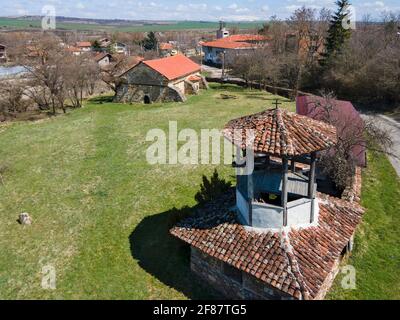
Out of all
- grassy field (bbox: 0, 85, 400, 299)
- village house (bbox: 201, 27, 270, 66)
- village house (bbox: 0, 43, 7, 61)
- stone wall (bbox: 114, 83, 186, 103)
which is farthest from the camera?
village house (bbox: 0, 43, 7, 61)

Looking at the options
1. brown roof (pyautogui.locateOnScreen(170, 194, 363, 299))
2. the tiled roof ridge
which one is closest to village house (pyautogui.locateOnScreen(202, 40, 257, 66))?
brown roof (pyautogui.locateOnScreen(170, 194, 363, 299))

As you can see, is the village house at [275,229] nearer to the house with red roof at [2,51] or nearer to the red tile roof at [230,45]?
the red tile roof at [230,45]

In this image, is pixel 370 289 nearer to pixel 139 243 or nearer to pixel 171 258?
pixel 171 258

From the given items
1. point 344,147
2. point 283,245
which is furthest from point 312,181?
point 344,147

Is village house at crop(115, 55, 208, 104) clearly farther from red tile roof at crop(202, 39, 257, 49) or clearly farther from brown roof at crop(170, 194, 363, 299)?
brown roof at crop(170, 194, 363, 299)

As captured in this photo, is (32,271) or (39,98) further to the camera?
(39,98)

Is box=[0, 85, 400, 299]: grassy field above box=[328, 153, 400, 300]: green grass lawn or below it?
below

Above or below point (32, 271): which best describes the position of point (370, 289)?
above
